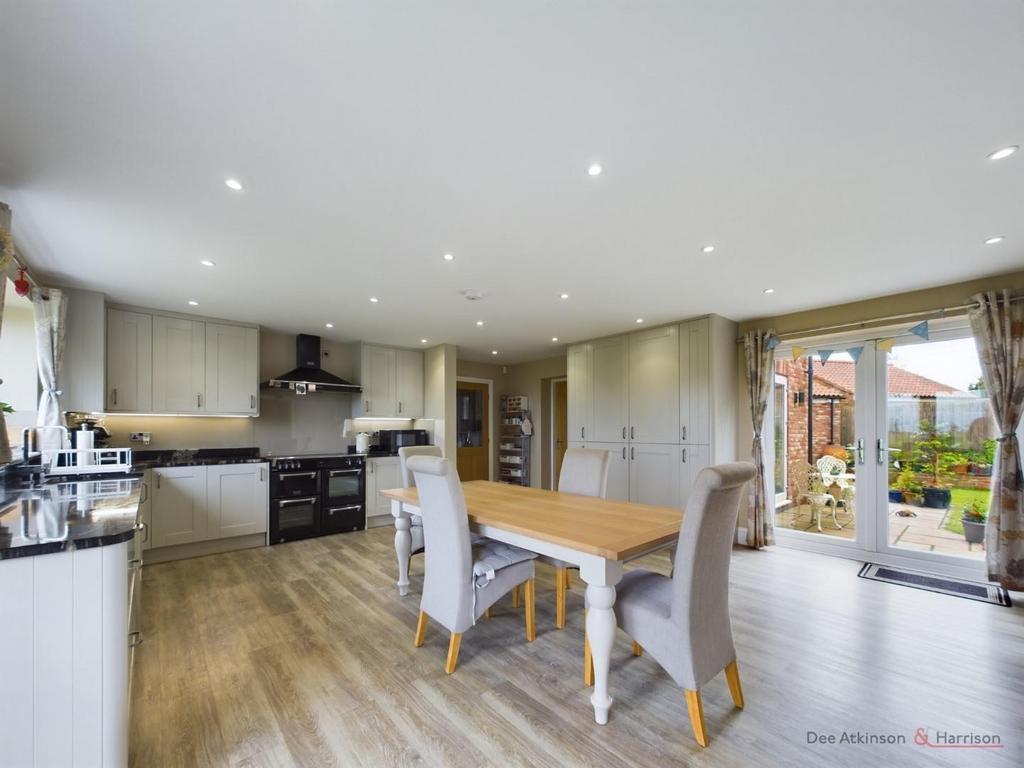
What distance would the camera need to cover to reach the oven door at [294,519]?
454 centimetres

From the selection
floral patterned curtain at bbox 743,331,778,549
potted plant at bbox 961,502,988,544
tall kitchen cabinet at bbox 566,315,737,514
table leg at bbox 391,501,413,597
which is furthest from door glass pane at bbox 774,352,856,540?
table leg at bbox 391,501,413,597

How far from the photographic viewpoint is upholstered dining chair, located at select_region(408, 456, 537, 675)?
84.2 inches

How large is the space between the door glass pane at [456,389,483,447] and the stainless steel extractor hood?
213cm

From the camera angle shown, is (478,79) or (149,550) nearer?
(478,79)

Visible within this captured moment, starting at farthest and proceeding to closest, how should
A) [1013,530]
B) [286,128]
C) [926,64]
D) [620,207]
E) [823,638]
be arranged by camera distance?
[1013,530] < [823,638] < [620,207] < [286,128] < [926,64]

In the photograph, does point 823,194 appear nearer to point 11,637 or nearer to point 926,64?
point 926,64

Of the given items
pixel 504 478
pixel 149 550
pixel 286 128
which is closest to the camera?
pixel 286 128

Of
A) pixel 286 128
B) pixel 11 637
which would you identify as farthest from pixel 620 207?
pixel 11 637

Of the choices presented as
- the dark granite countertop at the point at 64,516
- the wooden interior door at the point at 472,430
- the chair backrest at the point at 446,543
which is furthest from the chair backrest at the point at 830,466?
the dark granite countertop at the point at 64,516

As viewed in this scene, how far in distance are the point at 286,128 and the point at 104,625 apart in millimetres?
1761

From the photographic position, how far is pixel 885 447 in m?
3.88

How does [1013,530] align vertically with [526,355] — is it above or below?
below

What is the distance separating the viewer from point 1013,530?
3.11 m

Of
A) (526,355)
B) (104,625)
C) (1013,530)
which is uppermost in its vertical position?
(526,355)
